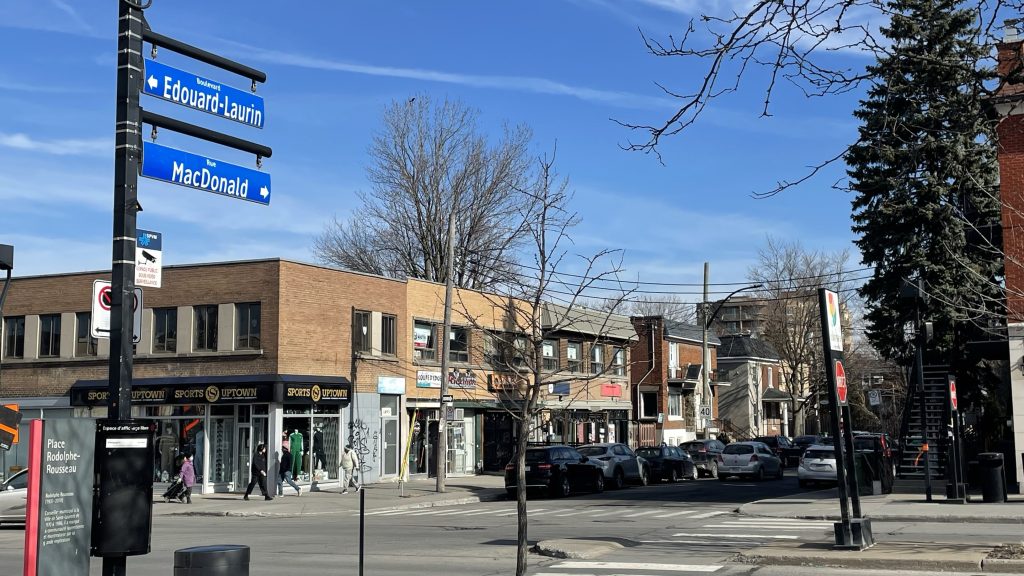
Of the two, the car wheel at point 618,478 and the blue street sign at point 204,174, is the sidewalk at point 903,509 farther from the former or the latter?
the blue street sign at point 204,174

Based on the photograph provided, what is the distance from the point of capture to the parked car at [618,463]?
113 ft

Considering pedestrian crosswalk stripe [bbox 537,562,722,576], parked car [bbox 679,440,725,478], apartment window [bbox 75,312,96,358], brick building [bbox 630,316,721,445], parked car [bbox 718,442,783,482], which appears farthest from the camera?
brick building [bbox 630,316,721,445]

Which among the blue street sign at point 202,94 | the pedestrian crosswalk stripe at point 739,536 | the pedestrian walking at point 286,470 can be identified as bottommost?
the pedestrian crosswalk stripe at point 739,536

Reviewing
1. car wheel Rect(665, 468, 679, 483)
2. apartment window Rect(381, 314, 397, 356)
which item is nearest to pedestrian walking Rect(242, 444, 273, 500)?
apartment window Rect(381, 314, 397, 356)

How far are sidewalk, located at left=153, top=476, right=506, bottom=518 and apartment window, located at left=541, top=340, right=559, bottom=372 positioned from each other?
32.3 ft

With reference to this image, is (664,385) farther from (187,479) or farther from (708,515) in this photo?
(708,515)

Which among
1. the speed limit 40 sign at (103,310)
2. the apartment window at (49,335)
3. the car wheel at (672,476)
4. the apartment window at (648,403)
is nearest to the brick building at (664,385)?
the apartment window at (648,403)

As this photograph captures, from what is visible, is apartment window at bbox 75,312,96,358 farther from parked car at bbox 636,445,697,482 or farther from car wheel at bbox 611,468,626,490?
parked car at bbox 636,445,697,482

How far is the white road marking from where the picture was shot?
13.3 m

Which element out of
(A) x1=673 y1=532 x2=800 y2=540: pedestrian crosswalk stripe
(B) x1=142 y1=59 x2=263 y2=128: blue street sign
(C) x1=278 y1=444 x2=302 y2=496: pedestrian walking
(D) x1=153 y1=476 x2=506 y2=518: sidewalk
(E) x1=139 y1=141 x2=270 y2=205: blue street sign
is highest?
(B) x1=142 y1=59 x2=263 y2=128: blue street sign

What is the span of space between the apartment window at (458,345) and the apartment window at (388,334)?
10.7 feet

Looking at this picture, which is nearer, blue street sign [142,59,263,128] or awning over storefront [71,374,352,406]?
blue street sign [142,59,263,128]

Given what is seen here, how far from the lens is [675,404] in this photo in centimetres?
5962

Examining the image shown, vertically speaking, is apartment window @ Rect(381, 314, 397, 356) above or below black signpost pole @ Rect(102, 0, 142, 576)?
above
